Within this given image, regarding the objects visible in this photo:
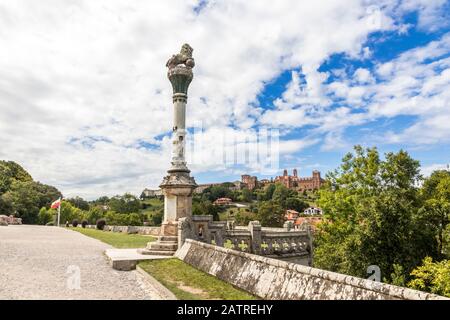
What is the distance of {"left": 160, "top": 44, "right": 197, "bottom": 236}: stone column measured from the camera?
1350 centimetres

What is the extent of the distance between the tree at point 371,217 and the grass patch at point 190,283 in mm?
10197

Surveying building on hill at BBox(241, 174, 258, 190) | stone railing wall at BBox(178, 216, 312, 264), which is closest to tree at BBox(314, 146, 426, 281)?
stone railing wall at BBox(178, 216, 312, 264)

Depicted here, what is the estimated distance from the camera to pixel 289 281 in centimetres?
545

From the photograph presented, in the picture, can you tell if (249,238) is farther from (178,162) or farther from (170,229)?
(178,162)

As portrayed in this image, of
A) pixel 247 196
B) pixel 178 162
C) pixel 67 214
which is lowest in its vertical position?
pixel 67 214

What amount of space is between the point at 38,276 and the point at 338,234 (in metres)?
21.6

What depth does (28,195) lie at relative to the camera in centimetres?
6706

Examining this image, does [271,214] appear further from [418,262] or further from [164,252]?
A: [164,252]

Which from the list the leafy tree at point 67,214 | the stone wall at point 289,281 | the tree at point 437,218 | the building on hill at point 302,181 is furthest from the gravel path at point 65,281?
the building on hill at point 302,181

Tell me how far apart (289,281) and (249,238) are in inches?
373

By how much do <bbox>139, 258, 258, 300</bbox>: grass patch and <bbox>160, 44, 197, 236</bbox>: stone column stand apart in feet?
10.1

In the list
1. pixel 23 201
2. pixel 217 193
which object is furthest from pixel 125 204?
pixel 217 193
